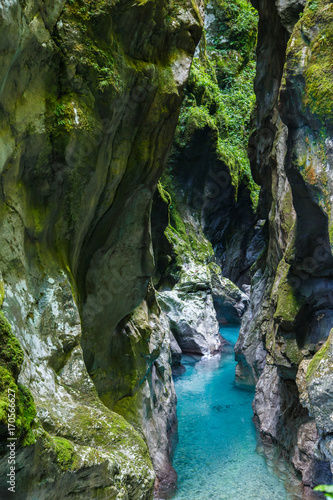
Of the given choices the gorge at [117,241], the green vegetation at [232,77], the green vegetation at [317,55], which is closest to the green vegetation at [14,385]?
the gorge at [117,241]

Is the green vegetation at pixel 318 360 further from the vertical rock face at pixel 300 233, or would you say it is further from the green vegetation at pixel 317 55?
the green vegetation at pixel 317 55

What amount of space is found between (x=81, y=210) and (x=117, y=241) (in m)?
1.62

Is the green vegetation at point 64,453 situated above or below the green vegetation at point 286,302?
below

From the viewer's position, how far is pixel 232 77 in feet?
84.3

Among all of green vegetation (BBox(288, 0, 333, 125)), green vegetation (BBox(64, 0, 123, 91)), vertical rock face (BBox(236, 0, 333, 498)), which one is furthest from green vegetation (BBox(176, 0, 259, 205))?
green vegetation (BBox(64, 0, 123, 91))

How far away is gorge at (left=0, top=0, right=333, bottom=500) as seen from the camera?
3898mm

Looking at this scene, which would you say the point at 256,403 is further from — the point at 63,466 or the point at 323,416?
the point at 63,466

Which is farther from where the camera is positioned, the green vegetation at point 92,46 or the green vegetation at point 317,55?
the green vegetation at point 317,55

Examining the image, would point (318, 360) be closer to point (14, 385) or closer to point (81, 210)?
point (81, 210)

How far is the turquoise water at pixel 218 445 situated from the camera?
7891mm

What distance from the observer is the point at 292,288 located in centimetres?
859

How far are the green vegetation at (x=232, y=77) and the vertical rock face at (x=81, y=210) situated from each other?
1544 cm

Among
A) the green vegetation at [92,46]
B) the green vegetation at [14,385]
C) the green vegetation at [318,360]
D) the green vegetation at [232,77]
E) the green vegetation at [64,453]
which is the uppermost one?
the green vegetation at [232,77]

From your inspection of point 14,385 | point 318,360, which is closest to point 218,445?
point 318,360
